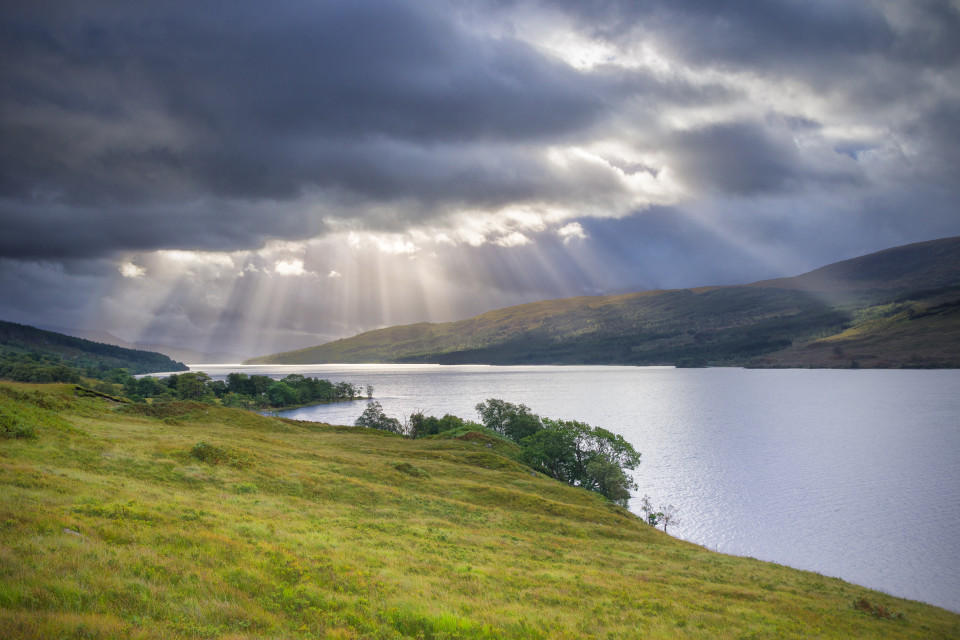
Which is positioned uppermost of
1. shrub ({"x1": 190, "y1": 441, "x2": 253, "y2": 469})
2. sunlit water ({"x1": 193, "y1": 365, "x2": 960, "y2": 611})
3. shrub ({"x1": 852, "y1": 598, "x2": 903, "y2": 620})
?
shrub ({"x1": 190, "y1": 441, "x2": 253, "y2": 469})

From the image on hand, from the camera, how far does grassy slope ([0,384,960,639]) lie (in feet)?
44.4

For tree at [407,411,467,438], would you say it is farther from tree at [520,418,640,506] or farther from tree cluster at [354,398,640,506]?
tree at [520,418,640,506]

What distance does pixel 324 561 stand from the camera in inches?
800

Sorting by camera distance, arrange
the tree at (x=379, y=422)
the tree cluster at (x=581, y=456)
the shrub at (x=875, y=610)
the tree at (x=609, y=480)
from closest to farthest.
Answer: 1. the shrub at (x=875, y=610)
2. the tree at (x=609, y=480)
3. the tree cluster at (x=581, y=456)
4. the tree at (x=379, y=422)

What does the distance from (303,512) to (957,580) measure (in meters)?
66.3

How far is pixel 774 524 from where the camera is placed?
226 ft

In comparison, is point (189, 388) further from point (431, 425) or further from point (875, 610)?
point (875, 610)

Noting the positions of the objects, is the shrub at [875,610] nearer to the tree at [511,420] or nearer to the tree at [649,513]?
the tree at [649,513]

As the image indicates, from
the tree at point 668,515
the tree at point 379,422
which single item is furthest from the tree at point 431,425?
the tree at point 668,515

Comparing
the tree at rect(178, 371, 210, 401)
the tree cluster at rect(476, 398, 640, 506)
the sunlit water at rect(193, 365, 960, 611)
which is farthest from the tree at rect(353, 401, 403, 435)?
the tree at rect(178, 371, 210, 401)

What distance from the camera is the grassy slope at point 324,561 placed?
13.5m

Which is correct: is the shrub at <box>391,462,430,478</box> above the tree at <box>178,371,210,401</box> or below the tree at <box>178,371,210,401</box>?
above

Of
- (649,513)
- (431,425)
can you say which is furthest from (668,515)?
(431,425)

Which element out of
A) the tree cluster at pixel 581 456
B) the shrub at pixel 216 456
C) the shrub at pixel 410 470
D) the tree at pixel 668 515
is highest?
the shrub at pixel 216 456
